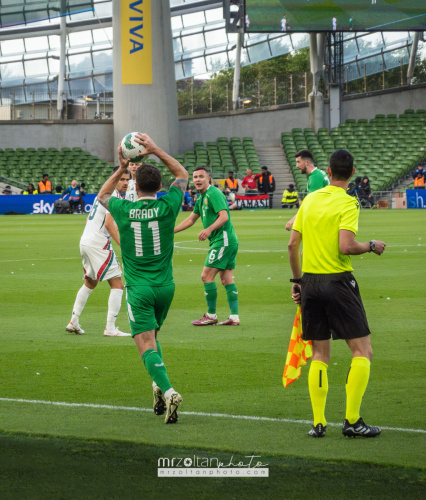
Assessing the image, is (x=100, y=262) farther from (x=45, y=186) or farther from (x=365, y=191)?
(x=45, y=186)

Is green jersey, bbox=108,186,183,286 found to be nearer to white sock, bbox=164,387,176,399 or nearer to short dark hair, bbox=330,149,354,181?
white sock, bbox=164,387,176,399

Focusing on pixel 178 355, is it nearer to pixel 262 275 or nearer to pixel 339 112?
pixel 262 275

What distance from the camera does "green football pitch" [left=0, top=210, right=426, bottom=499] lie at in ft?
14.9

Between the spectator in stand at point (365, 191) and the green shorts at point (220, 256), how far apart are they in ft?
103

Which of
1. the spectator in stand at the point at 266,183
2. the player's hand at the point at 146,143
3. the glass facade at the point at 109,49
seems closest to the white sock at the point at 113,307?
the player's hand at the point at 146,143

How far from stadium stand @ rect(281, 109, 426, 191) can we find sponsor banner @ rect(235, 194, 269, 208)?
346 centimetres

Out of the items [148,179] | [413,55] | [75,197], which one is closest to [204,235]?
[148,179]

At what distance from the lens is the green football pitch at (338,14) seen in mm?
43875

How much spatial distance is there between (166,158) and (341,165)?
59.4 inches

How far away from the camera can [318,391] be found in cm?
537

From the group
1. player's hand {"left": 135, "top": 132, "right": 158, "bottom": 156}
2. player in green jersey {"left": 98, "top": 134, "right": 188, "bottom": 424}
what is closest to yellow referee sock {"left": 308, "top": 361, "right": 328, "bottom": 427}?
player in green jersey {"left": 98, "top": 134, "right": 188, "bottom": 424}

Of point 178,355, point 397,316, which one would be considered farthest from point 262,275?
point 178,355

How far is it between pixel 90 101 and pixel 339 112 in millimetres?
19080

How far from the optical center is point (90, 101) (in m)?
60.1
